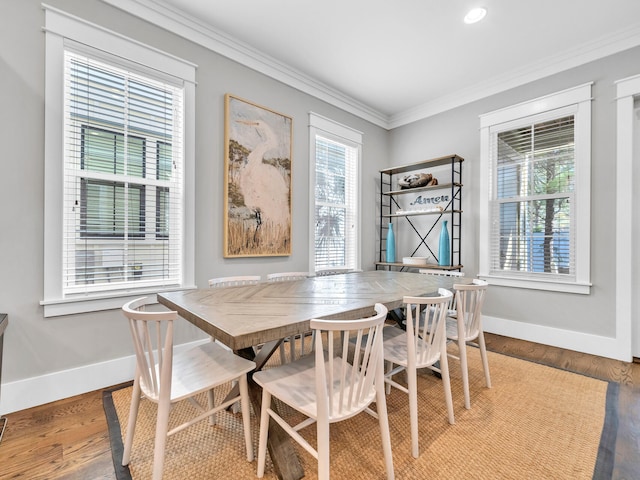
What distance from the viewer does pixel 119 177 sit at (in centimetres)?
229

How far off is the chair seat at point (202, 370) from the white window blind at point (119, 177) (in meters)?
1.12

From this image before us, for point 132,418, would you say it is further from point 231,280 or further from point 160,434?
point 231,280

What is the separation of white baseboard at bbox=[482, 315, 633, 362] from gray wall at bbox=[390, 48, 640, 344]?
39 mm

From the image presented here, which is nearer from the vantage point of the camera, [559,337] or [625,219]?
[625,219]

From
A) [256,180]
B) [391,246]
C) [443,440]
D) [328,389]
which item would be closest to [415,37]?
[256,180]

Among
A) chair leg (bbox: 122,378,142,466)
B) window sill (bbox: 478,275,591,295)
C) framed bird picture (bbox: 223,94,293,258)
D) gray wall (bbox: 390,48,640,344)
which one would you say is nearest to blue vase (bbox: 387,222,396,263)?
gray wall (bbox: 390,48,640,344)

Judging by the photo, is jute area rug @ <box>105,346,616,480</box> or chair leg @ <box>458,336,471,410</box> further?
chair leg @ <box>458,336,471,410</box>

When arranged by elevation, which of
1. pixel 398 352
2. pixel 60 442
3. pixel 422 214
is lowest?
pixel 60 442

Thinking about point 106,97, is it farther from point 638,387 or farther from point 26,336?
point 638,387

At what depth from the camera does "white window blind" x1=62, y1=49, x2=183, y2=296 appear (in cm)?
212

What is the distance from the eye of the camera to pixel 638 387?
2.24m

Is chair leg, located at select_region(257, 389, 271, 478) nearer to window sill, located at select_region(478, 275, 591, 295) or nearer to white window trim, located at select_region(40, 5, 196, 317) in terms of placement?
white window trim, located at select_region(40, 5, 196, 317)

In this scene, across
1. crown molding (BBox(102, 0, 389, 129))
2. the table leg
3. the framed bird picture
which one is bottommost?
the table leg

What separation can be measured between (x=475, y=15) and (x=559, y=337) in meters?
3.22
